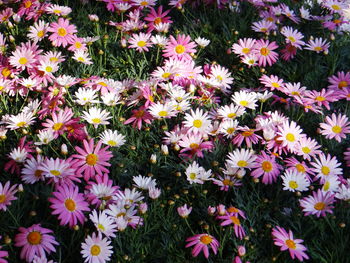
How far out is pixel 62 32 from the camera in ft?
8.00

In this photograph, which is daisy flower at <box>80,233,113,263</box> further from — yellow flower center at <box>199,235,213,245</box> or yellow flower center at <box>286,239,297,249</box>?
yellow flower center at <box>286,239,297,249</box>

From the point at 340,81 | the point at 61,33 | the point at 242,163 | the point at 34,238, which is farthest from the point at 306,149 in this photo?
the point at 61,33

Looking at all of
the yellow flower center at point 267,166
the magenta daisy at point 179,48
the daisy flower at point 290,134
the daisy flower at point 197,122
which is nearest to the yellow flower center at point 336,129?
the daisy flower at point 290,134

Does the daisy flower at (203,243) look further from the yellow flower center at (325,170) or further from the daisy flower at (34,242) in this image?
the yellow flower center at (325,170)

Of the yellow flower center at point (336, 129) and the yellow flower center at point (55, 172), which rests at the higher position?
the yellow flower center at point (336, 129)

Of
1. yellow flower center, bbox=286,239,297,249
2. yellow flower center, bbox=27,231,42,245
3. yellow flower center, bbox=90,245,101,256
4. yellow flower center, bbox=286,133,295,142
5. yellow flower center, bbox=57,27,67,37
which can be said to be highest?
yellow flower center, bbox=57,27,67,37

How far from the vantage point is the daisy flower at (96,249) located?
1511 mm

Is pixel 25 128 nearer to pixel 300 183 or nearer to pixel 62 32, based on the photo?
pixel 62 32

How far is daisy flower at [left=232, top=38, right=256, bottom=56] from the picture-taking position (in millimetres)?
2445

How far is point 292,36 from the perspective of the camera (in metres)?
2.54

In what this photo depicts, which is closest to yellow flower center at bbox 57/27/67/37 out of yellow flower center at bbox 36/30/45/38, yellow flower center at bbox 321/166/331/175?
yellow flower center at bbox 36/30/45/38

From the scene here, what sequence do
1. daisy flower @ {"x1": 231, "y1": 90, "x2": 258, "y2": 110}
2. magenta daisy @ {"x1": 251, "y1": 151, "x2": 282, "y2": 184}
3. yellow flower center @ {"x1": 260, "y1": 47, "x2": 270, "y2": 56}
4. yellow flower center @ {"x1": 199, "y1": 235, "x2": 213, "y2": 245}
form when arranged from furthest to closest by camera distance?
yellow flower center @ {"x1": 260, "y1": 47, "x2": 270, "y2": 56} → daisy flower @ {"x1": 231, "y1": 90, "x2": 258, "y2": 110} → magenta daisy @ {"x1": 251, "y1": 151, "x2": 282, "y2": 184} → yellow flower center @ {"x1": 199, "y1": 235, "x2": 213, "y2": 245}

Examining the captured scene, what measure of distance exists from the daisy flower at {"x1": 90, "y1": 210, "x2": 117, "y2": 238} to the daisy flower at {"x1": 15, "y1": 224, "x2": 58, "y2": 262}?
0.14 metres

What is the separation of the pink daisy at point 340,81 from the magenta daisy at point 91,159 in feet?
4.04
